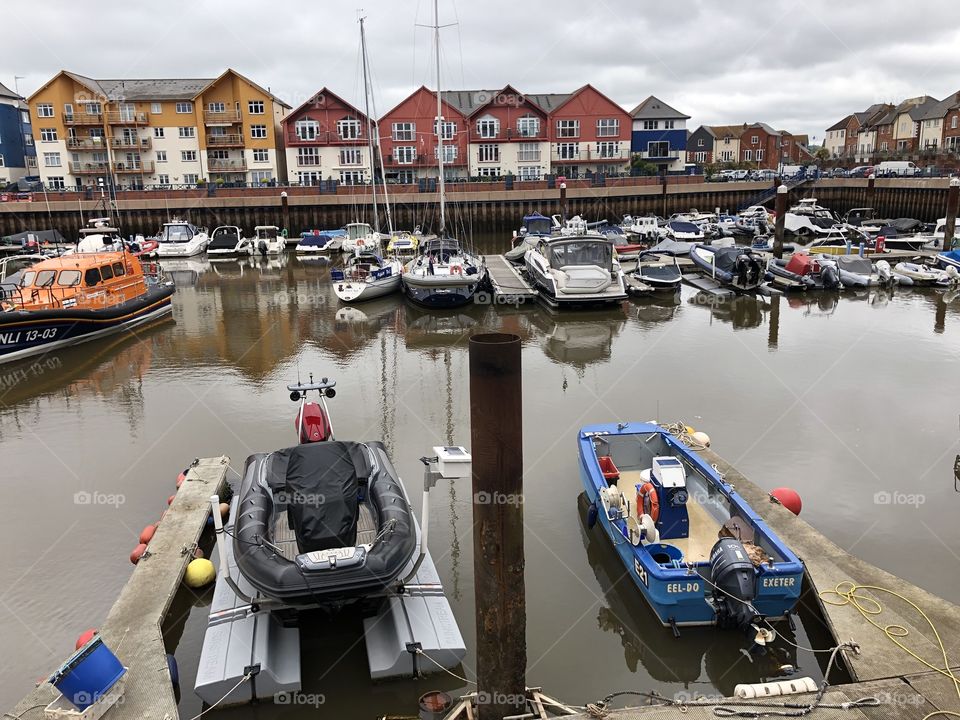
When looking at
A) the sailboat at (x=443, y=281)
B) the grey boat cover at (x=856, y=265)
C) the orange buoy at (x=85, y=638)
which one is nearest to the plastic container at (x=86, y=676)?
the orange buoy at (x=85, y=638)

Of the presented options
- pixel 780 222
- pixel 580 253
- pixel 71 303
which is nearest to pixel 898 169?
pixel 780 222

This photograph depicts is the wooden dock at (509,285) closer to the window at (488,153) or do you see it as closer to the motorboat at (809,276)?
the motorboat at (809,276)

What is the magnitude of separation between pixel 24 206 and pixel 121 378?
34717mm

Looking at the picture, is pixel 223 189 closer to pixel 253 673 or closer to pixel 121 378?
pixel 121 378

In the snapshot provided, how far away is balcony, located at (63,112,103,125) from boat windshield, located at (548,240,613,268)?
46.9 meters

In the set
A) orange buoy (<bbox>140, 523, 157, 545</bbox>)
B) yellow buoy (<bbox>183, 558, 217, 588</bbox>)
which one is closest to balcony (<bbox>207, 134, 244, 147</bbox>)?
orange buoy (<bbox>140, 523, 157, 545</bbox>)

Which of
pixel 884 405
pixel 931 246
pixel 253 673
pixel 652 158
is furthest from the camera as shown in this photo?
pixel 652 158

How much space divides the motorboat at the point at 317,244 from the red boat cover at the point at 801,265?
23.4m

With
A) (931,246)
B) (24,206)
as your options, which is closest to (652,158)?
(931,246)

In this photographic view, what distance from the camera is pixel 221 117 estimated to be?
55656mm

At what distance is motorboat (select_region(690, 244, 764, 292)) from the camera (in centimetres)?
2525

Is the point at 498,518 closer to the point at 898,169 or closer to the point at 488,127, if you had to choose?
the point at 488,127

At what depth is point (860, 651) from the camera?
6355 millimetres

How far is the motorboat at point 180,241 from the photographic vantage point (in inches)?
1506
